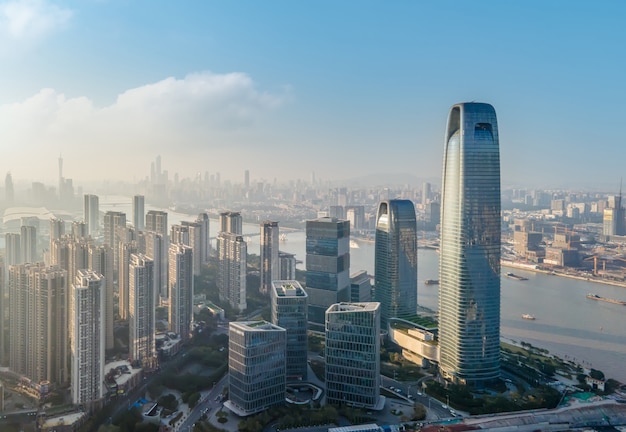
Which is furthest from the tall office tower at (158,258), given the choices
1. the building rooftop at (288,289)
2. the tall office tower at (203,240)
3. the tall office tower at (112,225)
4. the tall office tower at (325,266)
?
the building rooftop at (288,289)

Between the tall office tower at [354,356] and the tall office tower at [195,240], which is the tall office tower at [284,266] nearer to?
the tall office tower at [195,240]

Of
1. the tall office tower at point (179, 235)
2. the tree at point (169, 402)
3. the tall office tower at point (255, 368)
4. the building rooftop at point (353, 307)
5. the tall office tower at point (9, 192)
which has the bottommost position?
the tree at point (169, 402)

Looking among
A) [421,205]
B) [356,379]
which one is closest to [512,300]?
[356,379]

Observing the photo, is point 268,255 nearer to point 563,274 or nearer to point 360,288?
point 360,288

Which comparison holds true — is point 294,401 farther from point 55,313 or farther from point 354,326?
point 55,313

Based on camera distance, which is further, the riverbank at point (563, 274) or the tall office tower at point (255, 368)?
the riverbank at point (563, 274)
